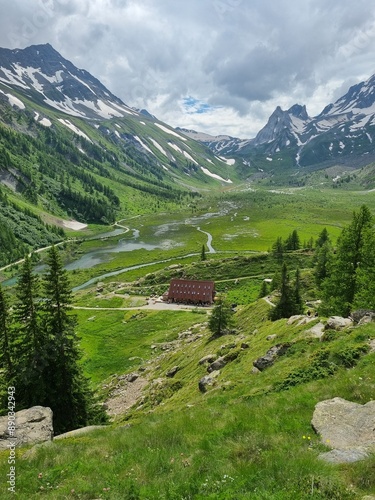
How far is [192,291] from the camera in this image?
342ft

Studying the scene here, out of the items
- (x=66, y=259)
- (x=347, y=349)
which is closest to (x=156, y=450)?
(x=347, y=349)

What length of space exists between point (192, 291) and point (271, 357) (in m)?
78.4

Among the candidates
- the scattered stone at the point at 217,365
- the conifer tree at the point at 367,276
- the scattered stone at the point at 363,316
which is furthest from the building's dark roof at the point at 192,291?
the scattered stone at the point at 363,316

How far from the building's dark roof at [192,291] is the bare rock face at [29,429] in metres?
83.5

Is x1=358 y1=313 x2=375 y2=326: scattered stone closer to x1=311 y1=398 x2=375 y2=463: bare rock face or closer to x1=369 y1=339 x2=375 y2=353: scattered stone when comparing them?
x1=369 y1=339 x2=375 y2=353: scattered stone

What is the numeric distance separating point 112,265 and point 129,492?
146 meters

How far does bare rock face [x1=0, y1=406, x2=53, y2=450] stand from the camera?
56.7ft

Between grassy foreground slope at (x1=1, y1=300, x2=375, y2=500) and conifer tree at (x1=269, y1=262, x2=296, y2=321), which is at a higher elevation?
grassy foreground slope at (x1=1, y1=300, x2=375, y2=500)

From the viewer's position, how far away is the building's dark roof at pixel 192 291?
104 meters

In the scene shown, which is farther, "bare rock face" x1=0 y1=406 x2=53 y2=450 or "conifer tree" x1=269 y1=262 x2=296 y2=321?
"conifer tree" x1=269 y1=262 x2=296 y2=321

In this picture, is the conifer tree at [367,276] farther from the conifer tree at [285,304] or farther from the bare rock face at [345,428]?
the bare rock face at [345,428]

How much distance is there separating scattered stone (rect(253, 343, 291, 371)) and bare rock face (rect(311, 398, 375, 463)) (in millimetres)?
10394

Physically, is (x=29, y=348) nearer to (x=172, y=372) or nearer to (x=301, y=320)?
(x=172, y=372)

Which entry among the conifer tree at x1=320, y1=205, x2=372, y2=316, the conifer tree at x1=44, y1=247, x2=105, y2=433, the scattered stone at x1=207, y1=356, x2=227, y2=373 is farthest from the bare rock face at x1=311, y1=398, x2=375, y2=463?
the conifer tree at x1=320, y1=205, x2=372, y2=316
